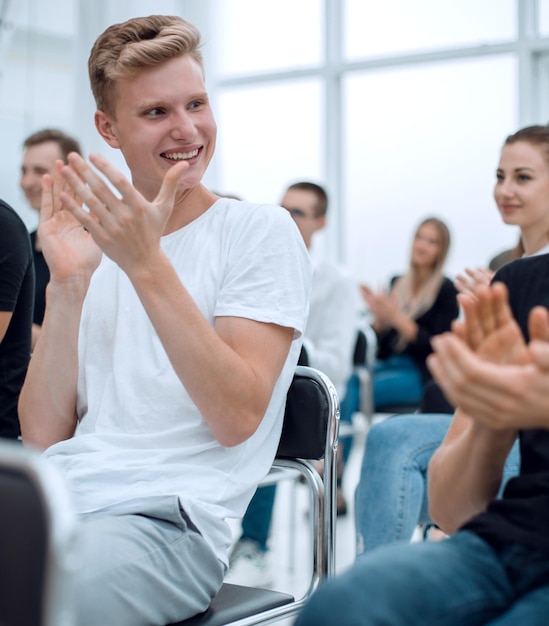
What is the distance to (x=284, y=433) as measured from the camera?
4.62ft

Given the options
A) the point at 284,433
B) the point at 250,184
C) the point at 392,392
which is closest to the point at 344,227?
the point at 250,184

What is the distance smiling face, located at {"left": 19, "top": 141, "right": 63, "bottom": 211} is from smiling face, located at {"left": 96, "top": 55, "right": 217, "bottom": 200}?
1607 millimetres

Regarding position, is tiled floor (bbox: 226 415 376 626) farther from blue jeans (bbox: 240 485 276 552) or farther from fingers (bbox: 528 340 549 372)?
fingers (bbox: 528 340 549 372)

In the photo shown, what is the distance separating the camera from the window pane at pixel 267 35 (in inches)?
240

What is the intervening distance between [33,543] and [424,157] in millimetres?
5354

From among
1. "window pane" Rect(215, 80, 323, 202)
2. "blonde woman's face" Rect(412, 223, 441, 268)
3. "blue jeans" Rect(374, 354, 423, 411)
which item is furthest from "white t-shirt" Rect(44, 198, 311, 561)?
"window pane" Rect(215, 80, 323, 202)

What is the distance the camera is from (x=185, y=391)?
1.25 m

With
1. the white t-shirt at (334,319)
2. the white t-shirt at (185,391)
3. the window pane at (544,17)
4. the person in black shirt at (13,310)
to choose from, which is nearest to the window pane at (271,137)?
the window pane at (544,17)

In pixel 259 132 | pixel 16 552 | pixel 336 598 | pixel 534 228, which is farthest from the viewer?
pixel 259 132

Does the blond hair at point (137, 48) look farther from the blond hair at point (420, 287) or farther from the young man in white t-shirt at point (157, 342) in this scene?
the blond hair at point (420, 287)

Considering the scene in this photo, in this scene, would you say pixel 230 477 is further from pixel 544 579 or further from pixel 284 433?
pixel 544 579

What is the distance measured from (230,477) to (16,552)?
589 mm

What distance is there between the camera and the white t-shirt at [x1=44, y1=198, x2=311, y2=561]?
1209 mm

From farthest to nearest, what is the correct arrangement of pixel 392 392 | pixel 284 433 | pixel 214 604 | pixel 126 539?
pixel 392 392 → pixel 284 433 → pixel 214 604 → pixel 126 539
